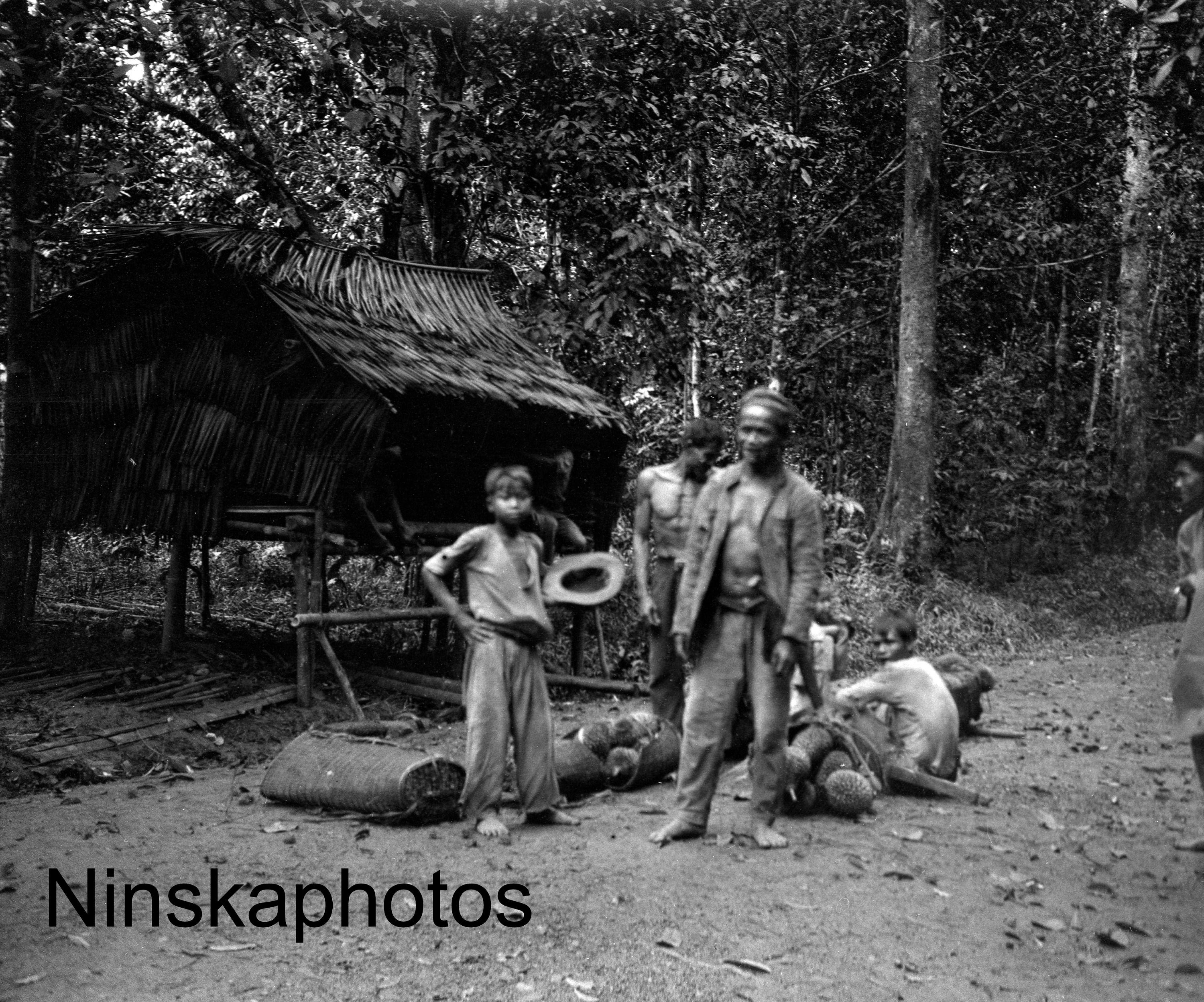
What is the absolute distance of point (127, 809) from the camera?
6.97m

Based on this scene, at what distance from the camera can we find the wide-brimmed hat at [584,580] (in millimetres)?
6957

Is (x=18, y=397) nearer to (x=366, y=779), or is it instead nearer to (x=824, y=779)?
(x=366, y=779)

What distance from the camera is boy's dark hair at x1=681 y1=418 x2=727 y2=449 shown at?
730cm

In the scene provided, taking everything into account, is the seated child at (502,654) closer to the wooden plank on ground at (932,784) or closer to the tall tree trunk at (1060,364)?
the wooden plank on ground at (932,784)

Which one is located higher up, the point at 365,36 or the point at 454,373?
the point at 365,36

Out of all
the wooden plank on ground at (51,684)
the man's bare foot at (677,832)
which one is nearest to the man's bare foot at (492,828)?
the man's bare foot at (677,832)

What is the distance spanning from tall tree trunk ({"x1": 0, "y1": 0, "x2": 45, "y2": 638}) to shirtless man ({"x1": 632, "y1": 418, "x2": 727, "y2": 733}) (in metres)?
6.68

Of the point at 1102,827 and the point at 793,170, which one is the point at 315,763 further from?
the point at 793,170

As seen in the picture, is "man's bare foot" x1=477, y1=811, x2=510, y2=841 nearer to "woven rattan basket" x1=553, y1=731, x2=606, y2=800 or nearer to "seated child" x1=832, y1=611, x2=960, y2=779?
"woven rattan basket" x1=553, y1=731, x2=606, y2=800

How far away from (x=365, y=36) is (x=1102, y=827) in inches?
354

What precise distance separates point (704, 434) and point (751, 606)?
173 centimetres

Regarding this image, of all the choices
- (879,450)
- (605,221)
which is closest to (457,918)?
(605,221)

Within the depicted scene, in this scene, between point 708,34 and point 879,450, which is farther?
point 879,450

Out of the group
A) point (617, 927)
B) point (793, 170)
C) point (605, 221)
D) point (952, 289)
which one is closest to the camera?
point (617, 927)
